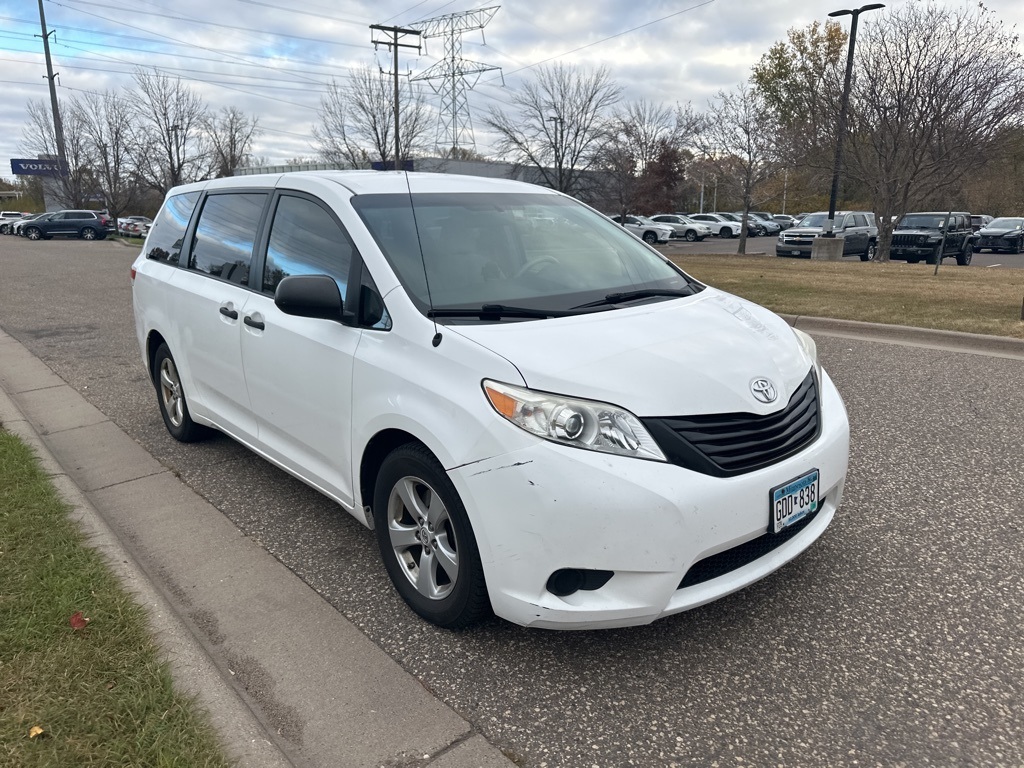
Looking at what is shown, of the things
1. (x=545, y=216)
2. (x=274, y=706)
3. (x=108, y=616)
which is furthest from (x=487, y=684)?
(x=545, y=216)

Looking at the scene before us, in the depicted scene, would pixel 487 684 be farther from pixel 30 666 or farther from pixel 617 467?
pixel 30 666

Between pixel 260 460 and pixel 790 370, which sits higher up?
pixel 790 370

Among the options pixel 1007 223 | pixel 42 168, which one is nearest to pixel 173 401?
pixel 1007 223

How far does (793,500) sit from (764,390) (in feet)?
1.39

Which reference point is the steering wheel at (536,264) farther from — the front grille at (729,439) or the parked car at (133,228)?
the parked car at (133,228)

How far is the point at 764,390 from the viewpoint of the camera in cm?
274

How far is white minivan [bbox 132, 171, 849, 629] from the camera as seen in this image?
244 centimetres

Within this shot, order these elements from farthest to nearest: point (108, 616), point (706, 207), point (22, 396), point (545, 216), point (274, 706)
Result: point (706, 207)
point (22, 396)
point (545, 216)
point (108, 616)
point (274, 706)

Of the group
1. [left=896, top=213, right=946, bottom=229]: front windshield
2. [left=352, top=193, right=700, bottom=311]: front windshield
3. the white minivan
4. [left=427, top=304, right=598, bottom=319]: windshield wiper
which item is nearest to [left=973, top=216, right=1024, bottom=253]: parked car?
[left=896, top=213, right=946, bottom=229]: front windshield

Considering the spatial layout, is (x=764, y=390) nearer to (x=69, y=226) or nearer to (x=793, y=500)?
(x=793, y=500)

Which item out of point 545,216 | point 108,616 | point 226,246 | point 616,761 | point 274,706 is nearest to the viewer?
point 616,761

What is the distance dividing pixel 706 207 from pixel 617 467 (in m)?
68.7

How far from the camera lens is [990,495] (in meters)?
4.07

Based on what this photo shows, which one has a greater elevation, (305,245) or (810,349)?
(305,245)
